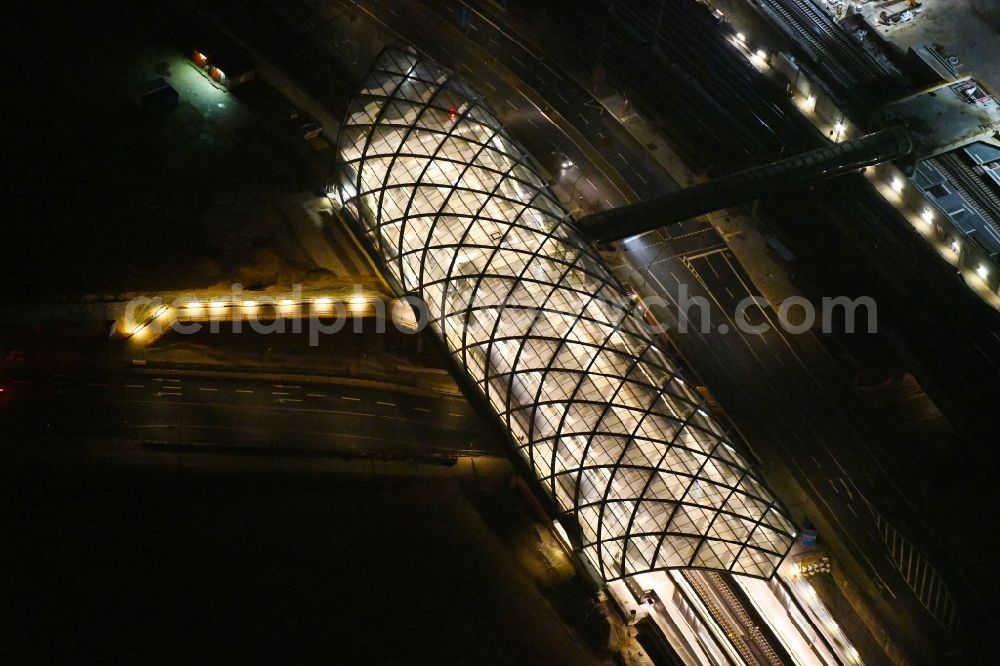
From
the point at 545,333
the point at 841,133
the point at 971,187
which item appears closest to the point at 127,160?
the point at 545,333

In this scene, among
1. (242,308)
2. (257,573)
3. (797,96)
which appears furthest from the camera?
(797,96)

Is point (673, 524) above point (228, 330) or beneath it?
beneath

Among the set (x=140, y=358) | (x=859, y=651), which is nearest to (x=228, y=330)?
(x=140, y=358)

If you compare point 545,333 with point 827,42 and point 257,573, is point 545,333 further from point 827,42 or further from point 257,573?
point 827,42

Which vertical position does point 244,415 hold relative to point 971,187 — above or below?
above

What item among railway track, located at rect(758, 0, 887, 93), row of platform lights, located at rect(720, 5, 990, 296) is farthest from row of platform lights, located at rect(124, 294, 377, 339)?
railway track, located at rect(758, 0, 887, 93)

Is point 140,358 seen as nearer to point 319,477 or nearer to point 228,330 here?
point 228,330

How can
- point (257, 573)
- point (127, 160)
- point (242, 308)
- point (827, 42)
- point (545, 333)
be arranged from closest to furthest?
point (257, 573) → point (545, 333) → point (242, 308) → point (127, 160) → point (827, 42)
